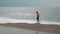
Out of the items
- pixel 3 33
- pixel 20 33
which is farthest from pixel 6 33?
pixel 20 33

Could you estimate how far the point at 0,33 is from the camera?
502 inches

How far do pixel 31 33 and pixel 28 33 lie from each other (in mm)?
226

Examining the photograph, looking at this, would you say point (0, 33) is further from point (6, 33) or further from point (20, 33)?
point (20, 33)

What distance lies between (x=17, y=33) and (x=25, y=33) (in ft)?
2.00

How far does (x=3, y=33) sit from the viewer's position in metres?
12.7

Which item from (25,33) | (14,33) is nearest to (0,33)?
(14,33)

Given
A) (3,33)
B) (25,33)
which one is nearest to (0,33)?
(3,33)

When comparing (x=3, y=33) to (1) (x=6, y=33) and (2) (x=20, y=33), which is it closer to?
(1) (x=6, y=33)

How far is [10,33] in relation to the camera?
1271cm

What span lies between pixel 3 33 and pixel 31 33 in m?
2.12

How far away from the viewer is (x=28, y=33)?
1260 centimetres

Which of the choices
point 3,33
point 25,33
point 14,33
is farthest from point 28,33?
point 3,33

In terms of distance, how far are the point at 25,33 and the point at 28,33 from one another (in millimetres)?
225

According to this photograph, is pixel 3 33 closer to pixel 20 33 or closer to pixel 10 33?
pixel 10 33
